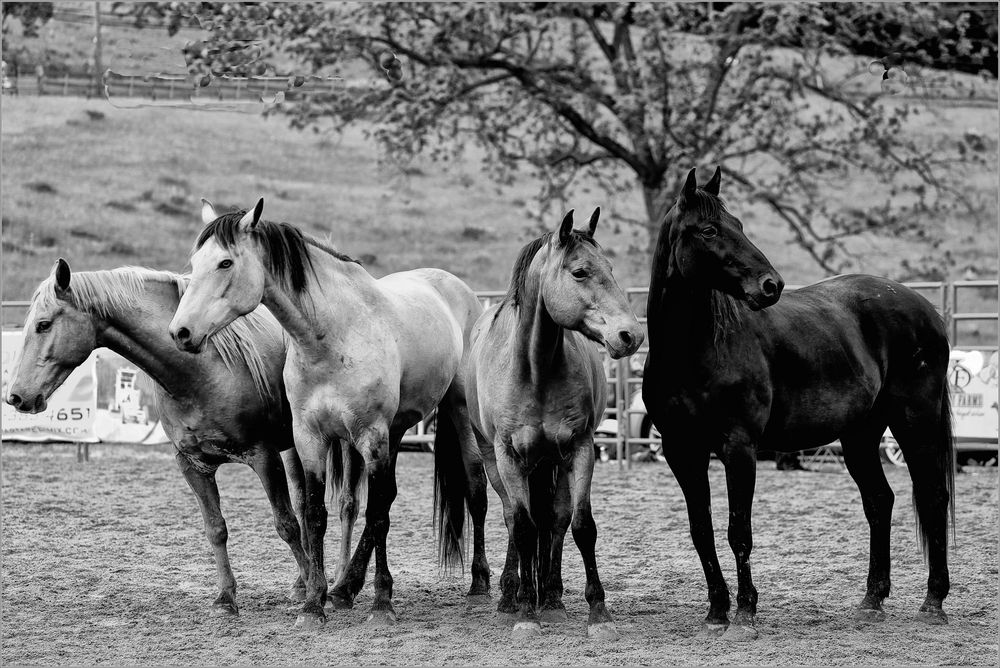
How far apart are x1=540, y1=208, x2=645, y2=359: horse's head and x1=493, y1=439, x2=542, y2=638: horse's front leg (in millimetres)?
715

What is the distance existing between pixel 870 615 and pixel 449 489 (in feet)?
7.59

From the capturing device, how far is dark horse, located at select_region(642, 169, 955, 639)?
4602 mm

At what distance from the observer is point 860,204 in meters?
32.5

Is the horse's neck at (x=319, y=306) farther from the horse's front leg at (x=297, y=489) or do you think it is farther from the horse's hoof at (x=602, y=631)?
the horse's hoof at (x=602, y=631)

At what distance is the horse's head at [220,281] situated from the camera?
4625 millimetres

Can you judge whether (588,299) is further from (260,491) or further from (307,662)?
(260,491)

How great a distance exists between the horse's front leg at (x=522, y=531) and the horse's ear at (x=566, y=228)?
99 cm

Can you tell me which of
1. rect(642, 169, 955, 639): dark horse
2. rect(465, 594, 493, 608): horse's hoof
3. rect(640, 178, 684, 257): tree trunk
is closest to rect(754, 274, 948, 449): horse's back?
rect(642, 169, 955, 639): dark horse

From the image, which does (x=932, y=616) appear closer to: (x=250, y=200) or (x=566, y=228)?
(x=566, y=228)

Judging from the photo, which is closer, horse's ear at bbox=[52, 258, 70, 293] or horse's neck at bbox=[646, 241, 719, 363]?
horse's neck at bbox=[646, 241, 719, 363]

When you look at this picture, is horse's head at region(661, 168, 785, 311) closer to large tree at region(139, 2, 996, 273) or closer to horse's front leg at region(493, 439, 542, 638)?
horse's front leg at region(493, 439, 542, 638)

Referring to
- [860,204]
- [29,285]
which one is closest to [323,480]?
[29,285]

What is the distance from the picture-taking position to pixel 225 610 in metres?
5.37

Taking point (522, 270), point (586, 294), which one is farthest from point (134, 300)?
point (586, 294)
